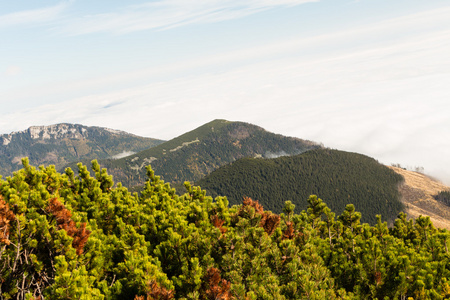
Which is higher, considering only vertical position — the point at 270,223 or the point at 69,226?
the point at 69,226

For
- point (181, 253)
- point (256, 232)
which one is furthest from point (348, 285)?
point (181, 253)

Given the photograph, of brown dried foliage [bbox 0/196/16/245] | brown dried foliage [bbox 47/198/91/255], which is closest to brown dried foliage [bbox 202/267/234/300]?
brown dried foliage [bbox 47/198/91/255]

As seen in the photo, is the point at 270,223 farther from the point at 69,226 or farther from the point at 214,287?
the point at 69,226

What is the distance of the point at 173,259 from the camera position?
20.2 m

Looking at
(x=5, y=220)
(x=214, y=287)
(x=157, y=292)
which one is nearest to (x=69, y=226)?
(x=5, y=220)

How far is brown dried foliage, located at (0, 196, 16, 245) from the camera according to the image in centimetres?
1664

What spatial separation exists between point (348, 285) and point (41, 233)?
70.8ft

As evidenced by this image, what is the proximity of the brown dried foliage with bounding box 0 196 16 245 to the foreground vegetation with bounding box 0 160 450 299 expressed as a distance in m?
0.05

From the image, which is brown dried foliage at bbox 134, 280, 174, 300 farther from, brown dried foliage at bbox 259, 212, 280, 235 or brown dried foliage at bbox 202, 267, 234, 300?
brown dried foliage at bbox 259, 212, 280, 235

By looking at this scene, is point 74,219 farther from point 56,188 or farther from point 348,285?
point 348,285

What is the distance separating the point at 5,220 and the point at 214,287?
488 inches

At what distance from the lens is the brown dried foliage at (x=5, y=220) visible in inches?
655

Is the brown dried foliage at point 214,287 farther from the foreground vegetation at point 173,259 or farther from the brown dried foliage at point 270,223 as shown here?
the brown dried foliage at point 270,223

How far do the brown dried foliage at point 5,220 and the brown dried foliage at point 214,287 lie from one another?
1125 centimetres
